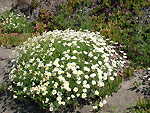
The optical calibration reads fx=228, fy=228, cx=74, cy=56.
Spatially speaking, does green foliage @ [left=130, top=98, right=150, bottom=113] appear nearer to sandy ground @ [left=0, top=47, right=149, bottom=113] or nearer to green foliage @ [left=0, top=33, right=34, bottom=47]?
sandy ground @ [left=0, top=47, right=149, bottom=113]

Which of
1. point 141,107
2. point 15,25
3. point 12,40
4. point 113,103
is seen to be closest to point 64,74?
point 113,103

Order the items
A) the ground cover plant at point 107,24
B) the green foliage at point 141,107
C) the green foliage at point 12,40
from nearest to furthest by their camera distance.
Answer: the green foliage at point 141,107
the ground cover plant at point 107,24
the green foliage at point 12,40

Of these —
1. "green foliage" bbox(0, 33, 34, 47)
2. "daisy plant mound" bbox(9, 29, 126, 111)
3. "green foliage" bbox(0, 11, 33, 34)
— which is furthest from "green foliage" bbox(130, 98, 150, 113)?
"green foliage" bbox(0, 11, 33, 34)

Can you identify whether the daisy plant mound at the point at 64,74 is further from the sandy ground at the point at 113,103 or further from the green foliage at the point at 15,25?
the green foliage at the point at 15,25

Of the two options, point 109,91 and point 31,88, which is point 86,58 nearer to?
point 109,91

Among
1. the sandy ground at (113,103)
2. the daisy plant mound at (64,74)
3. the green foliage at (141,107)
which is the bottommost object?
the sandy ground at (113,103)

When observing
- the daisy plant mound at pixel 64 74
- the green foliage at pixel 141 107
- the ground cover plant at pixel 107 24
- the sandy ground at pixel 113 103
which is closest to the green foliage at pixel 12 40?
the ground cover plant at pixel 107 24

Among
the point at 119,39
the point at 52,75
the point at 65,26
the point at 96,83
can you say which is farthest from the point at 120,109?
the point at 65,26
